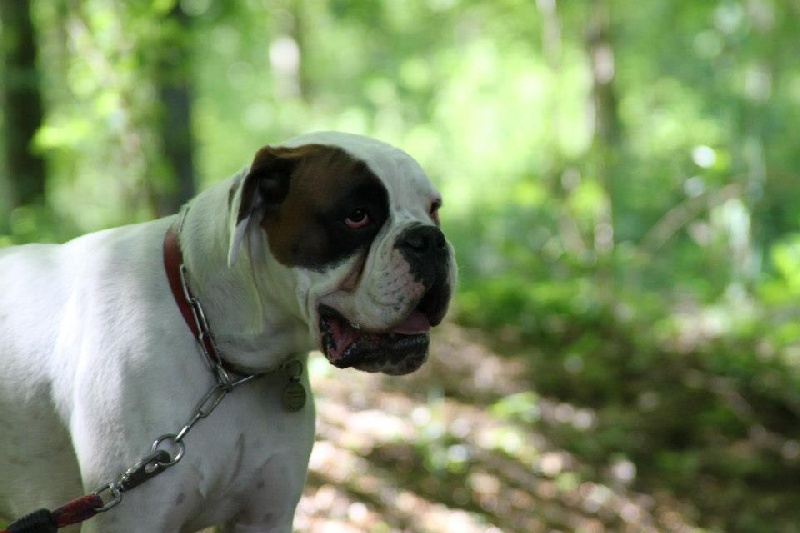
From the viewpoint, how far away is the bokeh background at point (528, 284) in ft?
19.3

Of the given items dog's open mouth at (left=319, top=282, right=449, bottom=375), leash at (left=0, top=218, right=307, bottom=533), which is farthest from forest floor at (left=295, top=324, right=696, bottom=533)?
dog's open mouth at (left=319, top=282, right=449, bottom=375)

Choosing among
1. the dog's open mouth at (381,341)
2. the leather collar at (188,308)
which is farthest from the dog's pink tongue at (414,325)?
the leather collar at (188,308)

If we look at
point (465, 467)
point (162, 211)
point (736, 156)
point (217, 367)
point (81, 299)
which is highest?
point (81, 299)

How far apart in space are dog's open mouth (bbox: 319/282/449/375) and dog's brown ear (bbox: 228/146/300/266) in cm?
30

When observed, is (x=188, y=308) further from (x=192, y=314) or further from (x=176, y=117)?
(x=176, y=117)

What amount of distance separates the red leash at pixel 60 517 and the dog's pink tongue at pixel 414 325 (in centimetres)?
90

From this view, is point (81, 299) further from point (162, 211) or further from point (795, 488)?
point (795, 488)

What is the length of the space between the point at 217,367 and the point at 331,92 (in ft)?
79.9

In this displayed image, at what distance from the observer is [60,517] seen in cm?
236

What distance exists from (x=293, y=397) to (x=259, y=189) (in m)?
0.61

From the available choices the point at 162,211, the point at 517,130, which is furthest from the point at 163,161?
the point at 517,130

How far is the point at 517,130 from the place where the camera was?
1420 centimetres

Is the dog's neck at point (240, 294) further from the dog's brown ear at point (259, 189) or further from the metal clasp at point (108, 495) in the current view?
the metal clasp at point (108, 495)

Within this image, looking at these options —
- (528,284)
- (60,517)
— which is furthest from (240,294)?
(528,284)
